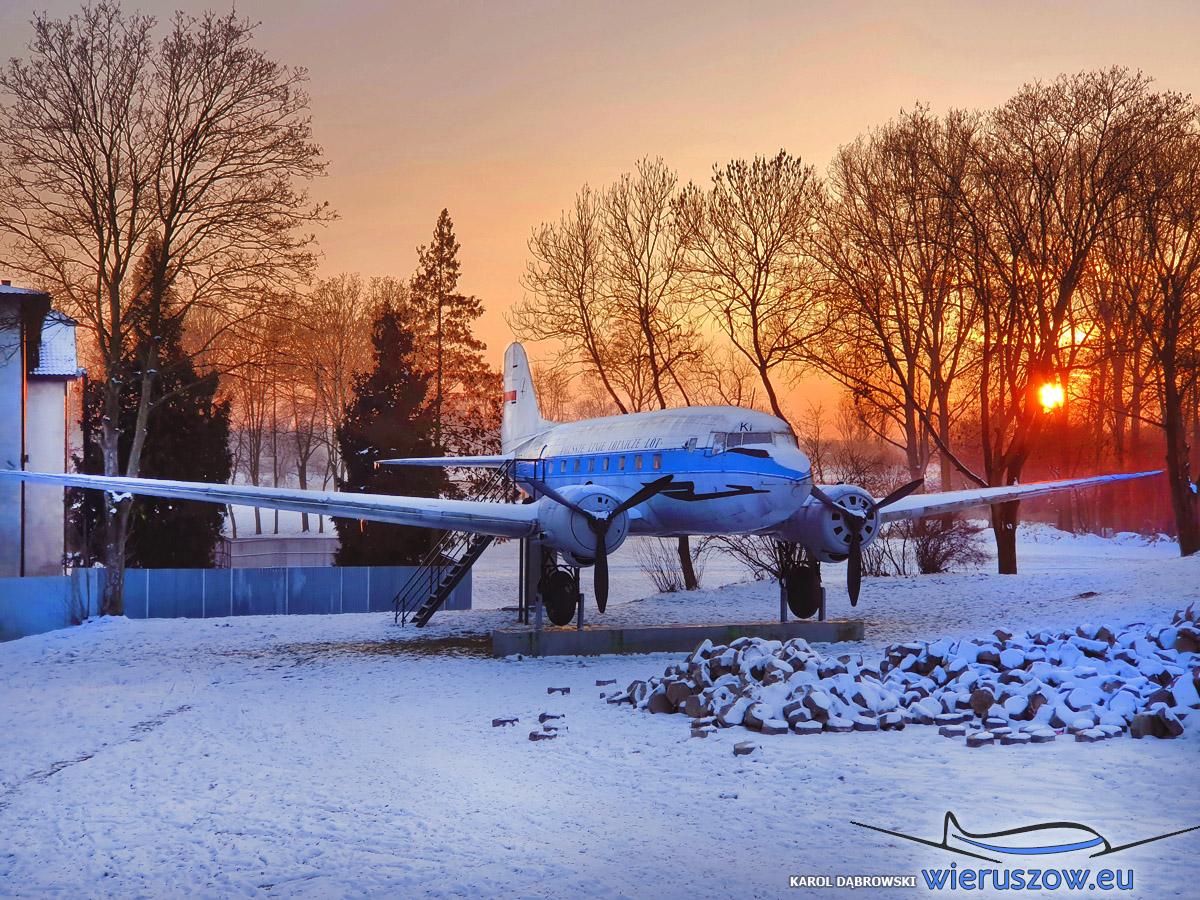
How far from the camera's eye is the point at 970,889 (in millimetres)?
7477

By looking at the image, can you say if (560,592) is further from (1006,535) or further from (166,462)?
(166,462)

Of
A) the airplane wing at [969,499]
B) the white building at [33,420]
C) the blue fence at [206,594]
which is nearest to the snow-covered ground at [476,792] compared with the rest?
the blue fence at [206,594]

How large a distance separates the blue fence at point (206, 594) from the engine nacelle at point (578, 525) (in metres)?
13.6

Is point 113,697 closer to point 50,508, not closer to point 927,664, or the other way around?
point 927,664

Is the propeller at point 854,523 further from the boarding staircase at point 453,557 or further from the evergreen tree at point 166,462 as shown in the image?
the evergreen tree at point 166,462

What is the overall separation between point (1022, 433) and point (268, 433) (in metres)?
67.3

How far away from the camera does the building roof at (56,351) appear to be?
104 ft

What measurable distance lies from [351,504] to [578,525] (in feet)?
14.8

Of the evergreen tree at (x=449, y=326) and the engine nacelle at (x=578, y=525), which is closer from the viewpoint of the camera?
the engine nacelle at (x=578, y=525)

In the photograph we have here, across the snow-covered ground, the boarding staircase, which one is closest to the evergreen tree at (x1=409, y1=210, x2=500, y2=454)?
the boarding staircase

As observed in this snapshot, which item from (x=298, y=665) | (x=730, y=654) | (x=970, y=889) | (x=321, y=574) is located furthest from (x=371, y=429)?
(x=970, y=889)

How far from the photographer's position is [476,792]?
33.6 feet

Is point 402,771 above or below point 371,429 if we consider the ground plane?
below

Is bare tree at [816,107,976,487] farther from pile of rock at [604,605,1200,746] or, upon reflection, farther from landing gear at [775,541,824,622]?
pile of rock at [604,605,1200,746]
